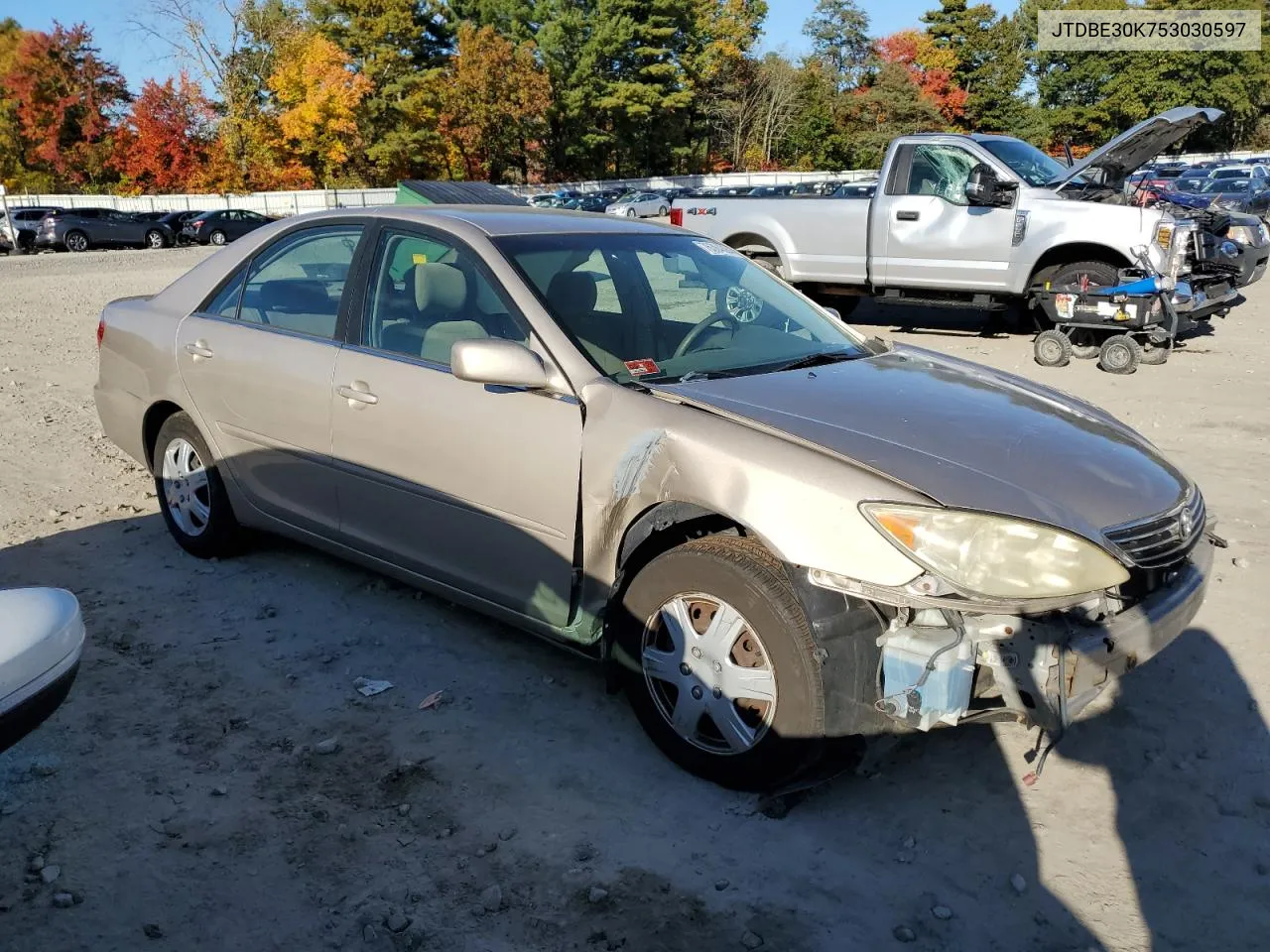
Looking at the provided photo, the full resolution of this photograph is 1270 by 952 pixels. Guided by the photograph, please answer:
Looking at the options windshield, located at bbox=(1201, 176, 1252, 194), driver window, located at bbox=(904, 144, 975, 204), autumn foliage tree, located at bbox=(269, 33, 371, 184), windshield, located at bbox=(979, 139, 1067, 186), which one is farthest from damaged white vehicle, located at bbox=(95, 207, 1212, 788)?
autumn foliage tree, located at bbox=(269, 33, 371, 184)

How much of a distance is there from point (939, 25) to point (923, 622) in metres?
79.4

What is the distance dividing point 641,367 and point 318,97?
49.7 meters

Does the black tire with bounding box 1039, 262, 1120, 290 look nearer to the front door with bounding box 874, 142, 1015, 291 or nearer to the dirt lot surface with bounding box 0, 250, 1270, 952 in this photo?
the front door with bounding box 874, 142, 1015, 291

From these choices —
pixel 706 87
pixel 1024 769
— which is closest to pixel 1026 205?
pixel 1024 769

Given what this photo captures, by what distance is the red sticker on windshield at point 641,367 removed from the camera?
3465 mm

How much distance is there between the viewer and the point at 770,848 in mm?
2877

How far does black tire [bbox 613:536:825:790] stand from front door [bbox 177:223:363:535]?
5.28 feet

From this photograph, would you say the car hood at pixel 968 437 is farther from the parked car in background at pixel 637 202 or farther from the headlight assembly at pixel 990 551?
the parked car in background at pixel 637 202

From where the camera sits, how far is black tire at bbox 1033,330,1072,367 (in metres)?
10.0

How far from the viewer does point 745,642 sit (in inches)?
117

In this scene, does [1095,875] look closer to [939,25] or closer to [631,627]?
[631,627]

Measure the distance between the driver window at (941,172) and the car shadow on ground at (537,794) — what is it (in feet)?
26.6

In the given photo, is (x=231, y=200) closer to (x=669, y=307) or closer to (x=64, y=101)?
(x=64, y=101)

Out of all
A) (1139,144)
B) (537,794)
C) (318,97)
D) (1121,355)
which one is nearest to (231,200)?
(318,97)
